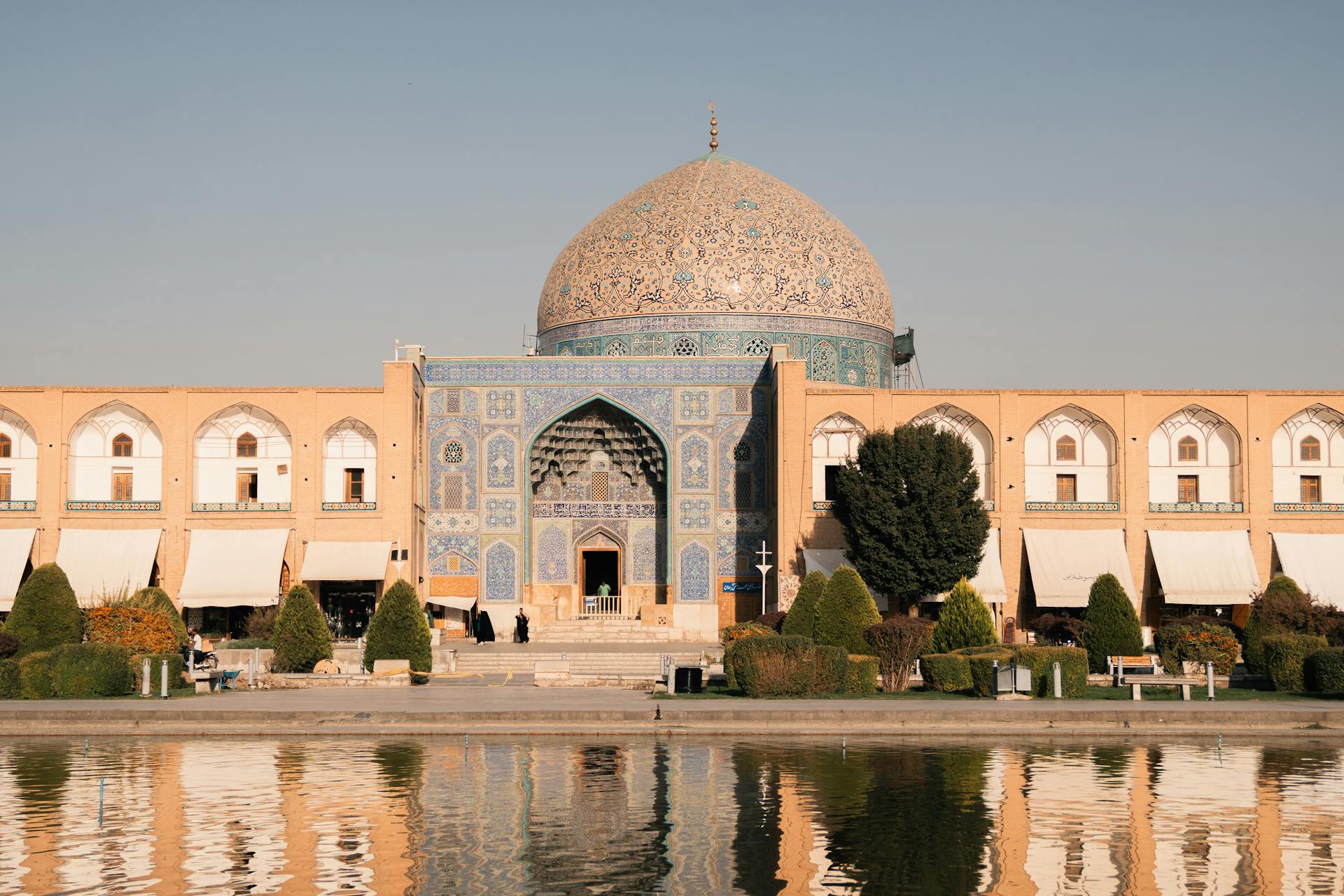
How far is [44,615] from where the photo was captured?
2366 centimetres

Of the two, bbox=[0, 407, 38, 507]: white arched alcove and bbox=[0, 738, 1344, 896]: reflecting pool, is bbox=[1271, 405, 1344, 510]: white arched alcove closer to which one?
bbox=[0, 738, 1344, 896]: reflecting pool

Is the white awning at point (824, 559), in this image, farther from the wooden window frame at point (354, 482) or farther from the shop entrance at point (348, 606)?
the wooden window frame at point (354, 482)

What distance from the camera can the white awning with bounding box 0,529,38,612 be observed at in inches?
1248

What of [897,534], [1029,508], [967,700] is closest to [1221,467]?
[1029,508]

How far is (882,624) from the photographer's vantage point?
72.5 ft

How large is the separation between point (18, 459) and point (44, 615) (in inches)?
433

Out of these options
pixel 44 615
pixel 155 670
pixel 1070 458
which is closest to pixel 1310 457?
pixel 1070 458

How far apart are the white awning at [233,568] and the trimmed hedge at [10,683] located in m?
11.8

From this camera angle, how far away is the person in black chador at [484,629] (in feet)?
109

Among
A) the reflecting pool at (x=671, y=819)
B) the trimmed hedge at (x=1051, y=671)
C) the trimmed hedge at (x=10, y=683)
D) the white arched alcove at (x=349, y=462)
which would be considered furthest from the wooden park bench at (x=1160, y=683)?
the white arched alcove at (x=349, y=462)

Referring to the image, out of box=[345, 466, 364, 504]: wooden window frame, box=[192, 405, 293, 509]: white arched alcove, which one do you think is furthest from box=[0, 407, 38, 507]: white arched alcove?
box=[345, 466, 364, 504]: wooden window frame

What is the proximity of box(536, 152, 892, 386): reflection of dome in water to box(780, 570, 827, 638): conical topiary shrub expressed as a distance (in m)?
10.7

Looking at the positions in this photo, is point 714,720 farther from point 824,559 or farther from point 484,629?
point 484,629

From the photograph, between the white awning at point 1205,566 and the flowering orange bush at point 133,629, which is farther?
the white awning at point 1205,566
